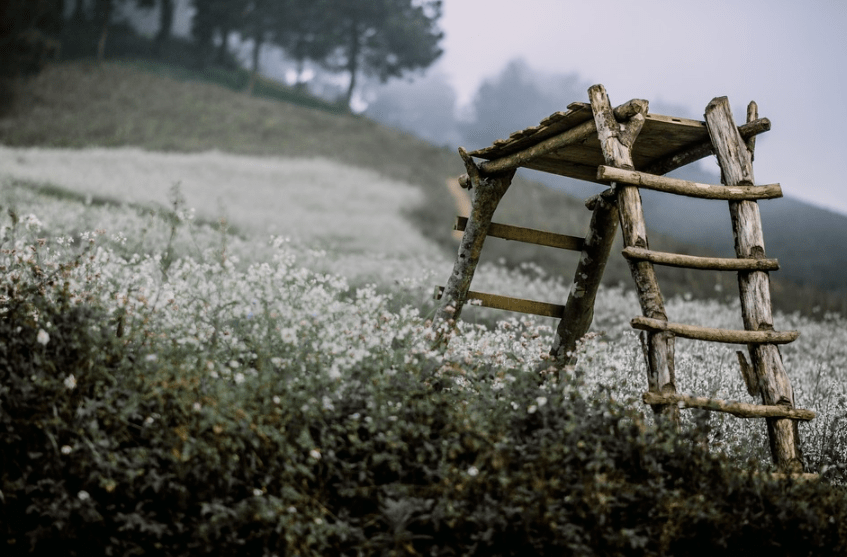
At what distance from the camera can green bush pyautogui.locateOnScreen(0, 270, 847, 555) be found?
2.70 m

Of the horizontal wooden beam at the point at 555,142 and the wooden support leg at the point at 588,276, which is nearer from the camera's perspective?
the horizontal wooden beam at the point at 555,142

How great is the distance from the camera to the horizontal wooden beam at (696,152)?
14.0 feet

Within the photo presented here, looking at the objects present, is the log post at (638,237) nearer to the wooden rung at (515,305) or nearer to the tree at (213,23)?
the wooden rung at (515,305)

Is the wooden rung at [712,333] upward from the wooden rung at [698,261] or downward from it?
downward

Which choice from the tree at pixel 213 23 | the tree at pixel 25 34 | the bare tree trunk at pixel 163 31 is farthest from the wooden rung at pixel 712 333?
the bare tree trunk at pixel 163 31

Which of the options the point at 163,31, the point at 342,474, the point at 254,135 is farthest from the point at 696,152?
the point at 163,31

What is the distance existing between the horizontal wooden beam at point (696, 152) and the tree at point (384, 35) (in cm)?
3142

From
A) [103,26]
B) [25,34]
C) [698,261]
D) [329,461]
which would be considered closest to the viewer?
[329,461]

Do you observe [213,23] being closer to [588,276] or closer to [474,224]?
[474,224]

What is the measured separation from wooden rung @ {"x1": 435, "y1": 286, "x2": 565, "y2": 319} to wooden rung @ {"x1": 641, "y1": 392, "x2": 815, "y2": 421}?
1.97m

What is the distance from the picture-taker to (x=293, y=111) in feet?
96.6

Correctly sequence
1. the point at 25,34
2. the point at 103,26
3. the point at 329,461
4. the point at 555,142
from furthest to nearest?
1. the point at 103,26
2. the point at 25,34
3. the point at 555,142
4. the point at 329,461

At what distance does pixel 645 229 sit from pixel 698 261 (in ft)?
1.24

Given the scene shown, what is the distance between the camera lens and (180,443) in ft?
9.61
